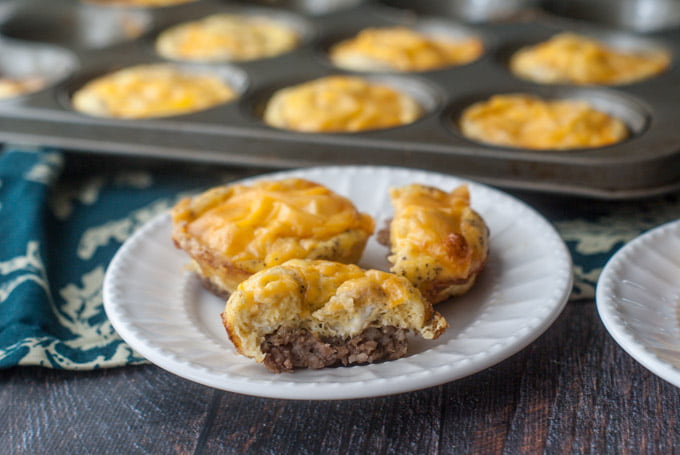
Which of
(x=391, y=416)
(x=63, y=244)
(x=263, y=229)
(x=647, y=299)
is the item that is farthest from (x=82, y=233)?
(x=647, y=299)

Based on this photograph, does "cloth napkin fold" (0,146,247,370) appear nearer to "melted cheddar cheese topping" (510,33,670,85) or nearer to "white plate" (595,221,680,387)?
"white plate" (595,221,680,387)

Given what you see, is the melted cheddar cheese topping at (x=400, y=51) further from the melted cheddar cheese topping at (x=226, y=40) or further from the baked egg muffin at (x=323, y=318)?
the baked egg muffin at (x=323, y=318)

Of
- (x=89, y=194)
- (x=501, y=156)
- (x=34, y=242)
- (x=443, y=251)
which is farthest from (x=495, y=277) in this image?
(x=89, y=194)

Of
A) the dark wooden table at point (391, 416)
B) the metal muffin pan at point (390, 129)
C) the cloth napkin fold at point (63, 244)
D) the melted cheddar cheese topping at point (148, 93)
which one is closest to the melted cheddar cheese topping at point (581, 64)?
the metal muffin pan at point (390, 129)

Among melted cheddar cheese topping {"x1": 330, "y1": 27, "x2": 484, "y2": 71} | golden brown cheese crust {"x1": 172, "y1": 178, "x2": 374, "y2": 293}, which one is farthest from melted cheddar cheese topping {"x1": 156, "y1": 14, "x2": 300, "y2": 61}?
golden brown cheese crust {"x1": 172, "y1": 178, "x2": 374, "y2": 293}

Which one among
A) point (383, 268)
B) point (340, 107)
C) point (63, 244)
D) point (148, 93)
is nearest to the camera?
point (383, 268)

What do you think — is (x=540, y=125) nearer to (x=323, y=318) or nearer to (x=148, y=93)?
(x=323, y=318)
